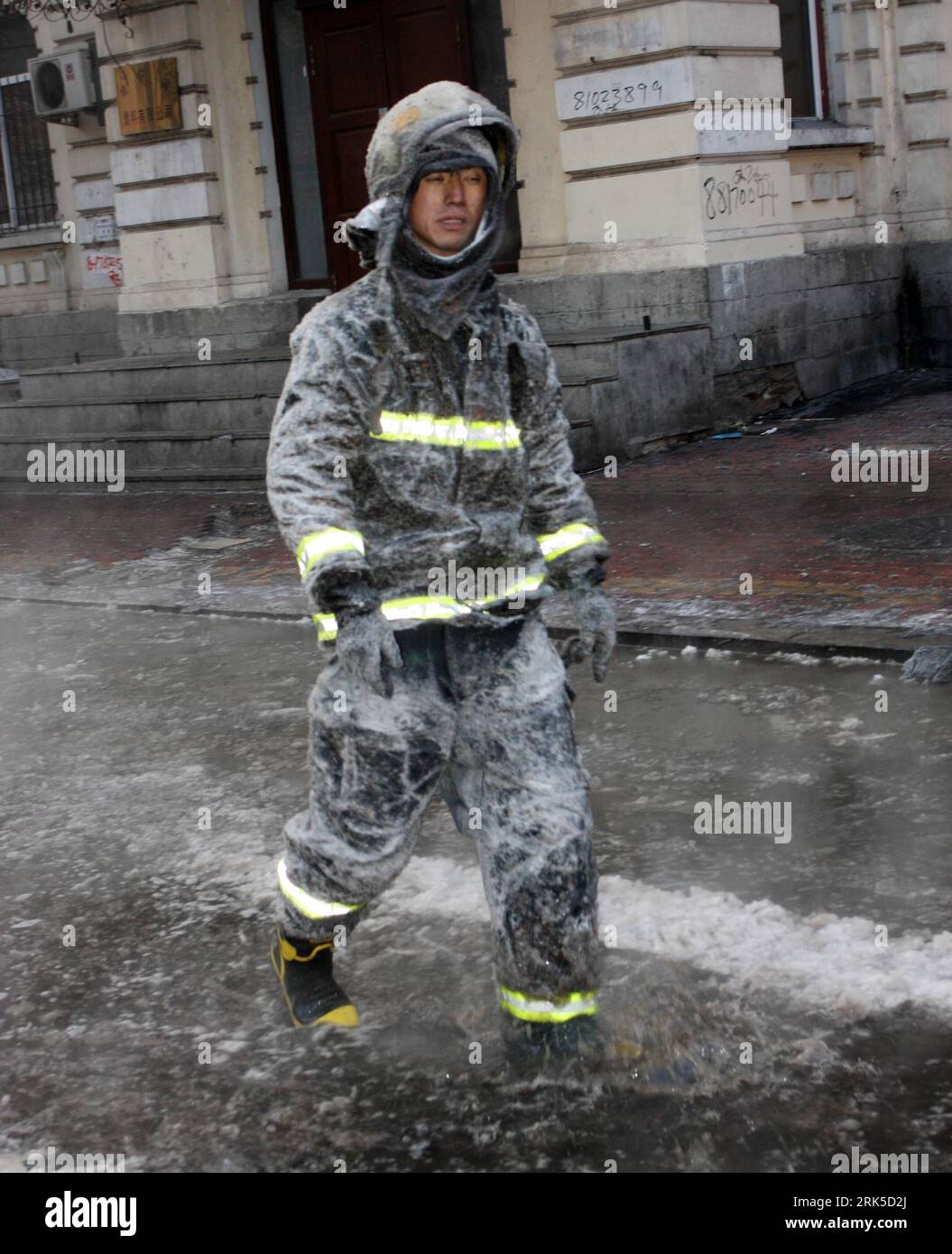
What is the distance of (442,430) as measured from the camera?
10.7 ft

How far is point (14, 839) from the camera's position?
5043mm

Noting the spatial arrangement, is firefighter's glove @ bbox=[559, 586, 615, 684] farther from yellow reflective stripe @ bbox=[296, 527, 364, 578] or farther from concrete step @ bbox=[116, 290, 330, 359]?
concrete step @ bbox=[116, 290, 330, 359]

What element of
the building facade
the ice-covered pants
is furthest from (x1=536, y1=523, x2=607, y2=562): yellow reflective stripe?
the building facade

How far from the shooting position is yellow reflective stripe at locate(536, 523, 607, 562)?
3451 millimetres

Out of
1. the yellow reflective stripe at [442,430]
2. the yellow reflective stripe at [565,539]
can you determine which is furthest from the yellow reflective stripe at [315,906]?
the yellow reflective stripe at [442,430]

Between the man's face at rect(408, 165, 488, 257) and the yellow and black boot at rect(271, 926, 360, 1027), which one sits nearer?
the man's face at rect(408, 165, 488, 257)

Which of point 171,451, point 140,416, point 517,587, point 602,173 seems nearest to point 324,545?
point 517,587

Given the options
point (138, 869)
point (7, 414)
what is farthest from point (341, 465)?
point (7, 414)

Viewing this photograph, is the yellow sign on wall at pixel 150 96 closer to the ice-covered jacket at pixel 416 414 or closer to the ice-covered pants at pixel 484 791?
the ice-covered jacket at pixel 416 414

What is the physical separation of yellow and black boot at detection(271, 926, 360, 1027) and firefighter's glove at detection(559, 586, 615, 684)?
839mm

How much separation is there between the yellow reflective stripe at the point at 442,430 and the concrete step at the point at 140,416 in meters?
8.95
